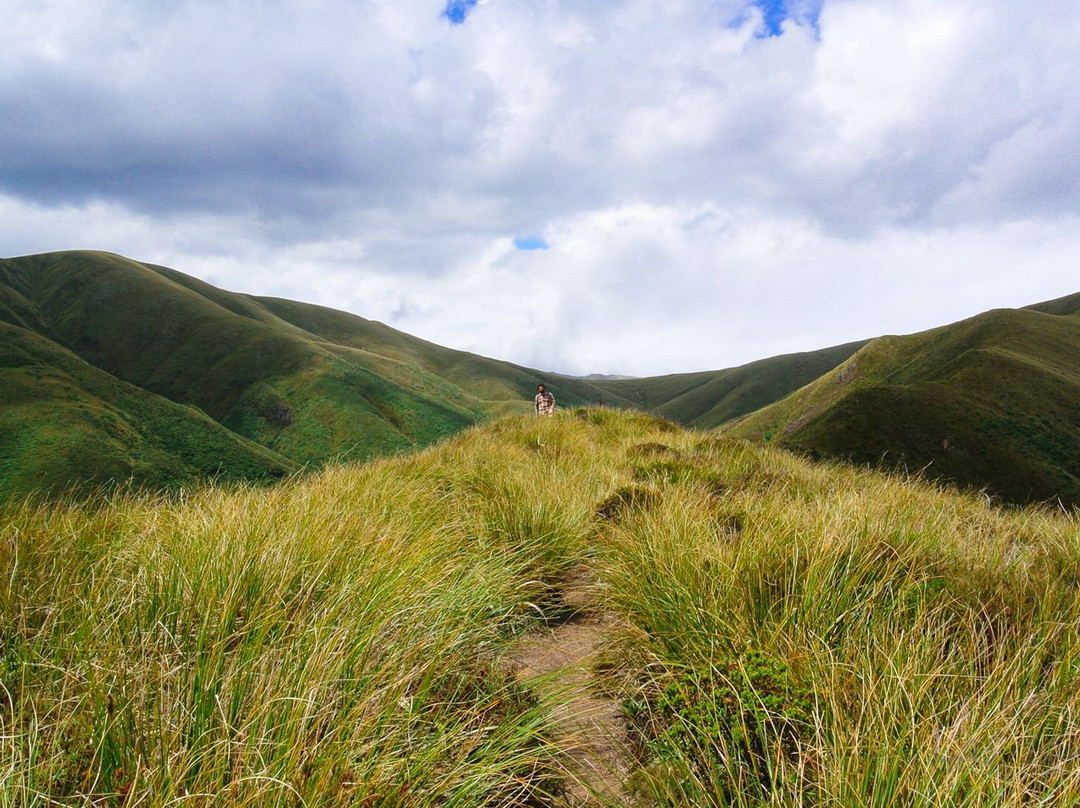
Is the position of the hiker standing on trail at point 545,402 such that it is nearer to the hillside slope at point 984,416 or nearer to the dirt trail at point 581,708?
the dirt trail at point 581,708

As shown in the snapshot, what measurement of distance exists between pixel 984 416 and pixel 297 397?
4872 inches

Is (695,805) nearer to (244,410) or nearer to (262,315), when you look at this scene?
(244,410)

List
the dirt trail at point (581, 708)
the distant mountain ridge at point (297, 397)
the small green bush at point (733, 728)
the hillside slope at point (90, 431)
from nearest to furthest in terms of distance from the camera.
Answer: the small green bush at point (733, 728) < the dirt trail at point (581, 708) < the hillside slope at point (90, 431) < the distant mountain ridge at point (297, 397)

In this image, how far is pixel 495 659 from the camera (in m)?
2.54

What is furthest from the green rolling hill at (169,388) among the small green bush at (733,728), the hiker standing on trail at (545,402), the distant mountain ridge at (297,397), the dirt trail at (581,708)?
the small green bush at (733,728)

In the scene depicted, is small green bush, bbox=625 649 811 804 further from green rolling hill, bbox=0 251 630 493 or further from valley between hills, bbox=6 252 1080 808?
green rolling hill, bbox=0 251 630 493

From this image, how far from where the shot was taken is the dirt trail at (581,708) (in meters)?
2.05

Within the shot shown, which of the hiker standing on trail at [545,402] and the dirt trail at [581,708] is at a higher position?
the hiker standing on trail at [545,402]

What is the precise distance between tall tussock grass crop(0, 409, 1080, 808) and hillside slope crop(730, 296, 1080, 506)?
52.3m

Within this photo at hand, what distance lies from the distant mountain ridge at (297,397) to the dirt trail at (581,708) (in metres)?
17.3

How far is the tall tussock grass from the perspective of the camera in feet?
5.12

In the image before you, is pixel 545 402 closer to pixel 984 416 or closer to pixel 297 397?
pixel 984 416

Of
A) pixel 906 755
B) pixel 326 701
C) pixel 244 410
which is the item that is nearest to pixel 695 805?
pixel 906 755

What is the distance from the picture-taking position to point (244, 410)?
11812cm
